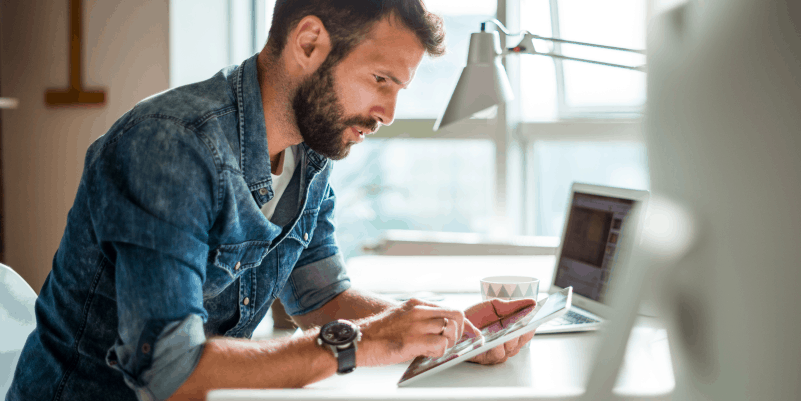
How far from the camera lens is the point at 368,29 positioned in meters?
0.99

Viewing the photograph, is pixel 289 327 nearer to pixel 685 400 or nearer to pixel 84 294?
pixel 84 294

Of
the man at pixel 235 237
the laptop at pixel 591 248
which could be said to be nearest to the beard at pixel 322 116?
the man at pixel 235 237

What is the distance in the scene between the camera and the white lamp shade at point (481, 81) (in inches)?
53.4

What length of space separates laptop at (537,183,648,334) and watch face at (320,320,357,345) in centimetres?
41

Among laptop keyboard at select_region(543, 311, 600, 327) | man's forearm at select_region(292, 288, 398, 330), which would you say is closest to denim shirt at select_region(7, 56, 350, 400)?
man's forearm at select_region(292, 288, 398, 330)

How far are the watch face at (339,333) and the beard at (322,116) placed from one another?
0.38 m

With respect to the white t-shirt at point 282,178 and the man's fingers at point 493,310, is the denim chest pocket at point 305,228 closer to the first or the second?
the white t-shirt at point 282,178

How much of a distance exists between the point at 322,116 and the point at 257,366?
1.54 ft

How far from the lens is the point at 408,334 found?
810 millimetres

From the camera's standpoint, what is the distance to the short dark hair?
98 cm

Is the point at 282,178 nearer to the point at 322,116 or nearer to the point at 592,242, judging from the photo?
the point at 322,116

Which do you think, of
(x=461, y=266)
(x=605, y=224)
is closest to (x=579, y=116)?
(x=461, y=266)

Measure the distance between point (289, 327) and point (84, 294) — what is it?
45 cm

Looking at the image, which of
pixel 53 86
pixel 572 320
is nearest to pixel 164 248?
pixel 572 320
